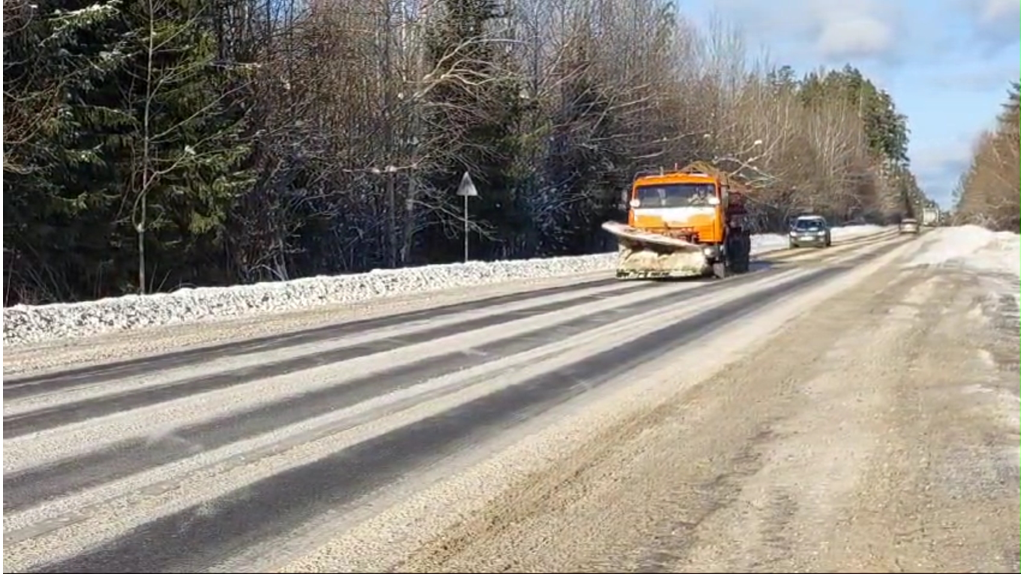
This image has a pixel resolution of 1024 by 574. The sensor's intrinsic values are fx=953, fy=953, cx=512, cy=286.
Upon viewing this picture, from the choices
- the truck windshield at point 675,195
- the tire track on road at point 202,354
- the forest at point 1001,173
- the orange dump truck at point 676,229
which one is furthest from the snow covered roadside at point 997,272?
the forest at point 1001,173

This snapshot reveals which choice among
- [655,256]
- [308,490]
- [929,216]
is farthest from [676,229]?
[929,216]

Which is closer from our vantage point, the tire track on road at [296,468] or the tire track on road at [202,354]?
the tire track on road at [296,468]

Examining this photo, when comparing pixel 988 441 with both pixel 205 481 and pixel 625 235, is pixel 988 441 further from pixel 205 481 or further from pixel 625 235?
pixel 625 235

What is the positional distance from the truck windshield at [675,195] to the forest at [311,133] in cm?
616

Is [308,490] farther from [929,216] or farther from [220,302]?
[929,216]

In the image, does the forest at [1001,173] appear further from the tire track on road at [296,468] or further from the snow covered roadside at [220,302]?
the tire track on road at [296,468]

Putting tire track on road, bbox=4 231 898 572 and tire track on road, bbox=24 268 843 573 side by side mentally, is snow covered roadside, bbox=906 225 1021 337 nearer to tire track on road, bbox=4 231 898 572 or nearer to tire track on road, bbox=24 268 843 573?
tire track on road, bbox=4 231 898 572

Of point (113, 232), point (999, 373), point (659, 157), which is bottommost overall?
point (999, 373)

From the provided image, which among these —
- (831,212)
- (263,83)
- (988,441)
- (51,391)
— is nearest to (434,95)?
(263,83)

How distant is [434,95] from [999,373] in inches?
850

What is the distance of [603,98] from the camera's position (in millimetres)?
37219

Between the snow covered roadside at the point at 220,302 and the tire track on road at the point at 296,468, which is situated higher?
the snow covered roadside at the point at 220,302

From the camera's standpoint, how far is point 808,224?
50.1 m

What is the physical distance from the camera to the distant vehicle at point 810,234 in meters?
49.3
